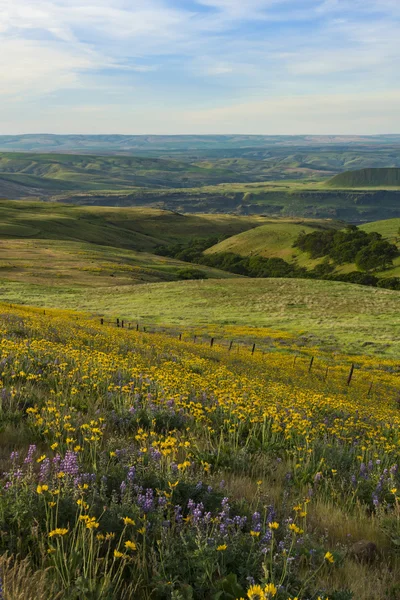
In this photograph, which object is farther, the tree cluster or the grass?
the tree cluster

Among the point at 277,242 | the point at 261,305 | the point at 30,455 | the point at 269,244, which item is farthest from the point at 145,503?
the point at 277,242

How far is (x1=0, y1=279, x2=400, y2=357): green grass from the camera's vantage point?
41.3 metres

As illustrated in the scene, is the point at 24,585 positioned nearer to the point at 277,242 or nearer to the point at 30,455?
the point at 30,455

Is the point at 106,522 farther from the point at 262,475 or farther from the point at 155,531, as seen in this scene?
the point at 262,475

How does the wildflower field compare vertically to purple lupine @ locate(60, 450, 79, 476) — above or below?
below

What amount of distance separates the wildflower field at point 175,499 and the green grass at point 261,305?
30851 millimetres

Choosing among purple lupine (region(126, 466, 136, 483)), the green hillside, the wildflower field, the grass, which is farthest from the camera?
the green hillside

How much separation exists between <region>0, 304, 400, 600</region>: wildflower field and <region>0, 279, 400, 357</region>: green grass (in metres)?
30.9

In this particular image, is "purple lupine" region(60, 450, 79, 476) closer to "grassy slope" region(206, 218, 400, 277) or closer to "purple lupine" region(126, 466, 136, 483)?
"purple lupine" region(126, 466, 136, 483)

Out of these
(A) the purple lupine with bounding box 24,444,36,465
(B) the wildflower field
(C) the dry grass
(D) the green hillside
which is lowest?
(D) the green hillside

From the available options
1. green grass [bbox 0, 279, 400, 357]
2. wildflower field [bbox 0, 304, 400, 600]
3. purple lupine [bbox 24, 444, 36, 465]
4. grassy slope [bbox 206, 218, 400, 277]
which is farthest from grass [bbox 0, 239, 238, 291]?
purple lupine [bbox 24, 444, 36, 465]

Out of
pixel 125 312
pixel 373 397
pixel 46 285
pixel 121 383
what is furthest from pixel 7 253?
pixel 121 383

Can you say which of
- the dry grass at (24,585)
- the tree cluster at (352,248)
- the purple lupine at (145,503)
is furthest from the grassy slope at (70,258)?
the dry grass at (24,585)

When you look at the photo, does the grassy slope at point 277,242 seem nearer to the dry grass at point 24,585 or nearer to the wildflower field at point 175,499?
the wildflower field at point 175,499
